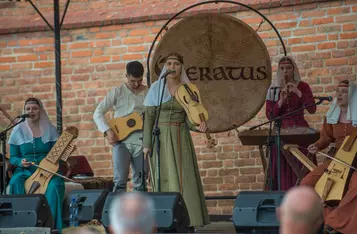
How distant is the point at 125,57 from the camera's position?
9.94 metres

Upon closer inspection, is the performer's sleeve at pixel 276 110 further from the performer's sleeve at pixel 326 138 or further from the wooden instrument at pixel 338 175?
the wooden instrument at pixel 338 175

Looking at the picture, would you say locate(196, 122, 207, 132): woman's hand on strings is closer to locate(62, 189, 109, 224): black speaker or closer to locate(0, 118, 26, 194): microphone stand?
locate(62, 189, 109, 224): black speaker

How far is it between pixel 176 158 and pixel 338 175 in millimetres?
1343

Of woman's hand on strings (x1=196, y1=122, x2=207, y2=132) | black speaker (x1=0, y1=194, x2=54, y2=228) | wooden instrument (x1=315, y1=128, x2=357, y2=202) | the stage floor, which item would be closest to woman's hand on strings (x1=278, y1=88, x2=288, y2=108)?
wooden instrument (x1=315, y1=128, x2=357, y2=202)

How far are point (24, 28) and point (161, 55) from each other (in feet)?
8.10

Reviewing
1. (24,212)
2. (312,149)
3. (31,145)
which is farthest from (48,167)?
(312,149)

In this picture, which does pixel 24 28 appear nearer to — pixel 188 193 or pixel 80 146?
pixel 80 146

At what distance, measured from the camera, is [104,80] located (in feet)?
32.9

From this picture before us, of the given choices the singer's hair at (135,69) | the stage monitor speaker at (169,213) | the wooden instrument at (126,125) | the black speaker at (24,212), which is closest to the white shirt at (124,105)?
the wooden instrument at (126,125)

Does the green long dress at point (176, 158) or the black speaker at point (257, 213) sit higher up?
the green long dress at point (176, 158)

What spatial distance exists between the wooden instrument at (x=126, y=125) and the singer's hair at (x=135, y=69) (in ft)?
1.21

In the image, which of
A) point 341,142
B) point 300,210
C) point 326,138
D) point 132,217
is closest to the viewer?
point 132,217

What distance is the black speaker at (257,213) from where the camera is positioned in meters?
5.77

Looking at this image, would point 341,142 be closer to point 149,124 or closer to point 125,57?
point 149,124
